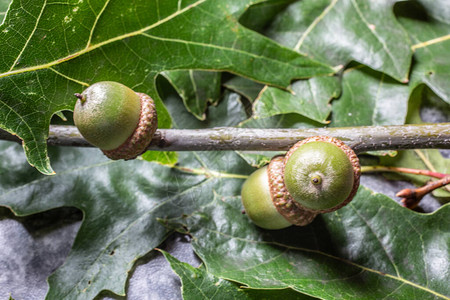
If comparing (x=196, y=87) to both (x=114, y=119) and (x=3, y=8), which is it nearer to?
(x=114, y=119)

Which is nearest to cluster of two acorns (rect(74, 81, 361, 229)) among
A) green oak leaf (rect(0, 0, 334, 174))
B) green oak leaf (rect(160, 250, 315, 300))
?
green oak leaf (rect(0, 0, 334, 174))

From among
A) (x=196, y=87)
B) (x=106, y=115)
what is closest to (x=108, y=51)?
(x=106, y=115)

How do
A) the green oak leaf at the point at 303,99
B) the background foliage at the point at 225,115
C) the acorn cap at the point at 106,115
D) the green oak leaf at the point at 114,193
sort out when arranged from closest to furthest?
1. the acorn cap at the point at 106,115
2. the background foliage at the point at 225,115
3. the green oak leaf at the point at 114,193
4. the green oak leaf at the point at 303,99

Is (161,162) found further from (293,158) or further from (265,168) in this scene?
(293,158)

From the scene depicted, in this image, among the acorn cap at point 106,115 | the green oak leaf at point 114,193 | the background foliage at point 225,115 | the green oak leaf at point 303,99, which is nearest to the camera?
the acorn cap at point 106,115

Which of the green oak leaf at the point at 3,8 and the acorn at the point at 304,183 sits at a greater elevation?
the green oak leaf at the point at 3,8

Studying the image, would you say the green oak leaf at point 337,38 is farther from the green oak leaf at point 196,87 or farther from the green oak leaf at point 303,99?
the green oak leaf at point 196,87

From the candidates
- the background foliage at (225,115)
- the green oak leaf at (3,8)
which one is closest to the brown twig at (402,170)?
the background foliage at (225,115)

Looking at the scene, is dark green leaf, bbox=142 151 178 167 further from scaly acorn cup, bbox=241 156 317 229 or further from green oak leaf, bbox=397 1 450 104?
green oak leaf, bbox=397 1 450 104
